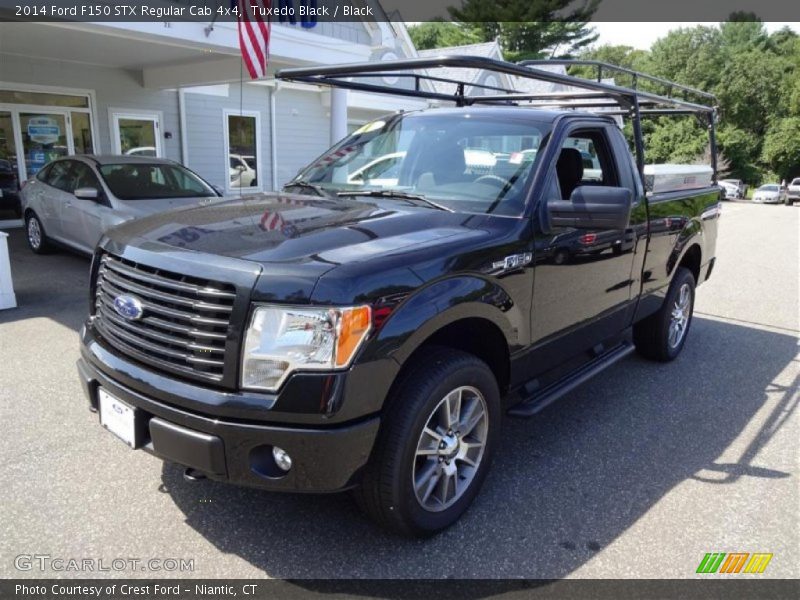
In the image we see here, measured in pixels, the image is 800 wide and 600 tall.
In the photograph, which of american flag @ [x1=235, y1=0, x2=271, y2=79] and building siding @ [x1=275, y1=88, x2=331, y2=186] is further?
building siding @ [x1=275, y1=88, x2=331, y2=186]

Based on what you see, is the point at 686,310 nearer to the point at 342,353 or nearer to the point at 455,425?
the point at 455,425

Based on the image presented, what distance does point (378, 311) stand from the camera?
2395 mm

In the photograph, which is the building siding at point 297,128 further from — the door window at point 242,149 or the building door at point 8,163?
the building door at point 8,163

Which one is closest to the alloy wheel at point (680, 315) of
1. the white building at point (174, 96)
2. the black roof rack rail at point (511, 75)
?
the black roof rack rail at point (511, 75)

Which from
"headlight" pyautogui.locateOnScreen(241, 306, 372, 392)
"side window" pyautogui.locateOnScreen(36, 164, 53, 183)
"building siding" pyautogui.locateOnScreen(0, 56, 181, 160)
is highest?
"building siding" pyautogui.locateOnScreen(0, 56, 181, 160)

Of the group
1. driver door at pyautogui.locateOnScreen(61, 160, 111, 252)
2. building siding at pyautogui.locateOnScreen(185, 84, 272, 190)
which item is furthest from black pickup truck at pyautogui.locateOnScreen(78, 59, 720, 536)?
building siding at pyautogui.locateOnScreen(185, 84, 272, 190)

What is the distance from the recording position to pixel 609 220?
3053 millimetres

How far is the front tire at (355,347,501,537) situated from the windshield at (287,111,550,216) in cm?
96

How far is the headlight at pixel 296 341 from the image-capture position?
2.30 meters

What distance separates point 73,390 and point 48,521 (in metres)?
1.71

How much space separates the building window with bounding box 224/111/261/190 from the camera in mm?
14898

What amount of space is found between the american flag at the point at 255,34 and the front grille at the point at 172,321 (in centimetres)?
450

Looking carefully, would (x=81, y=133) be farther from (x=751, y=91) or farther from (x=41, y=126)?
(x=751, y=91)

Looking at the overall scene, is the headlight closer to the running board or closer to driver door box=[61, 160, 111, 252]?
the running board
